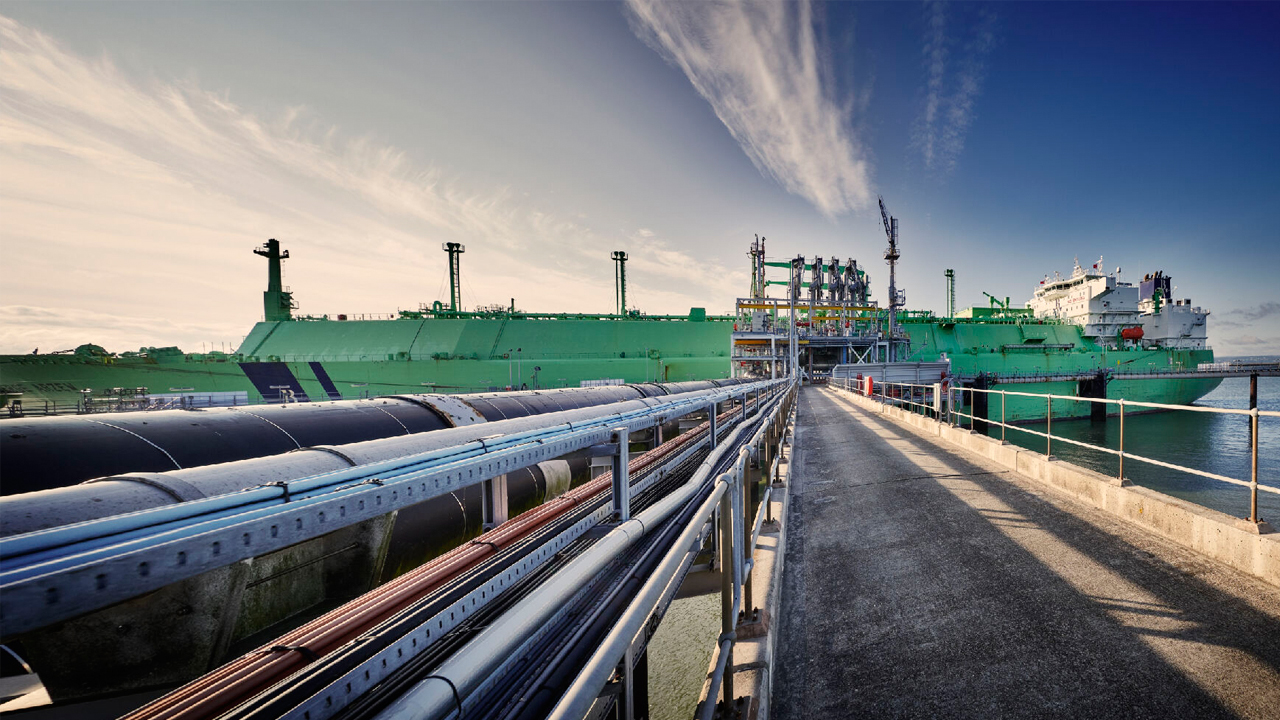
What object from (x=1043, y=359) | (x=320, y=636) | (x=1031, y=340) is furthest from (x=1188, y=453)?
(x=320, y=636)

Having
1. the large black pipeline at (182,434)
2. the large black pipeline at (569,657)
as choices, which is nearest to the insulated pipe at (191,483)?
the large black pipeline at (569,657)

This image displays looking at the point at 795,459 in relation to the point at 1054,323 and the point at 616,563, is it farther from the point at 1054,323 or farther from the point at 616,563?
the point at 1054,323

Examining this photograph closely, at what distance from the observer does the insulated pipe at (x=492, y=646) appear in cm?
87

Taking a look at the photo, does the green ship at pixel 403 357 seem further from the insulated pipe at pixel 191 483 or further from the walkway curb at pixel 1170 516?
the insulated pipe at pixel 191 483

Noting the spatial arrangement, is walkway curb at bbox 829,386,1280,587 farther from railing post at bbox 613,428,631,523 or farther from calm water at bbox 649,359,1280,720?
calm water at bbox 649,359,1280,720

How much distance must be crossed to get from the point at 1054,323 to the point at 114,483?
66.6 meters

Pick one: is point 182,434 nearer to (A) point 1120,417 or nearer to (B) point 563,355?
(A) point 1120,417

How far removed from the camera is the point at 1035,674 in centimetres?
267

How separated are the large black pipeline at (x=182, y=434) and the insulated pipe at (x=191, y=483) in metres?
3.71

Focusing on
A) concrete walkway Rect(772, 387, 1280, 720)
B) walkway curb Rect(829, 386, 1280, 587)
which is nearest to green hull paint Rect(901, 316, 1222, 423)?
walkway curb Rect(829, 386, 1280, 587)

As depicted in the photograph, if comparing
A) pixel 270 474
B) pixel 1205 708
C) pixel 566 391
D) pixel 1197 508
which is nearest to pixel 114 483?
pixel 270 474

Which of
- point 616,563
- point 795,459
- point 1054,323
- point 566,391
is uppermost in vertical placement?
point 1054,323

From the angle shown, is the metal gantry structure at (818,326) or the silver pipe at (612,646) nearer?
the silver pipe at (612,646)

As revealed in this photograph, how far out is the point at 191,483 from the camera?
2236 mm
